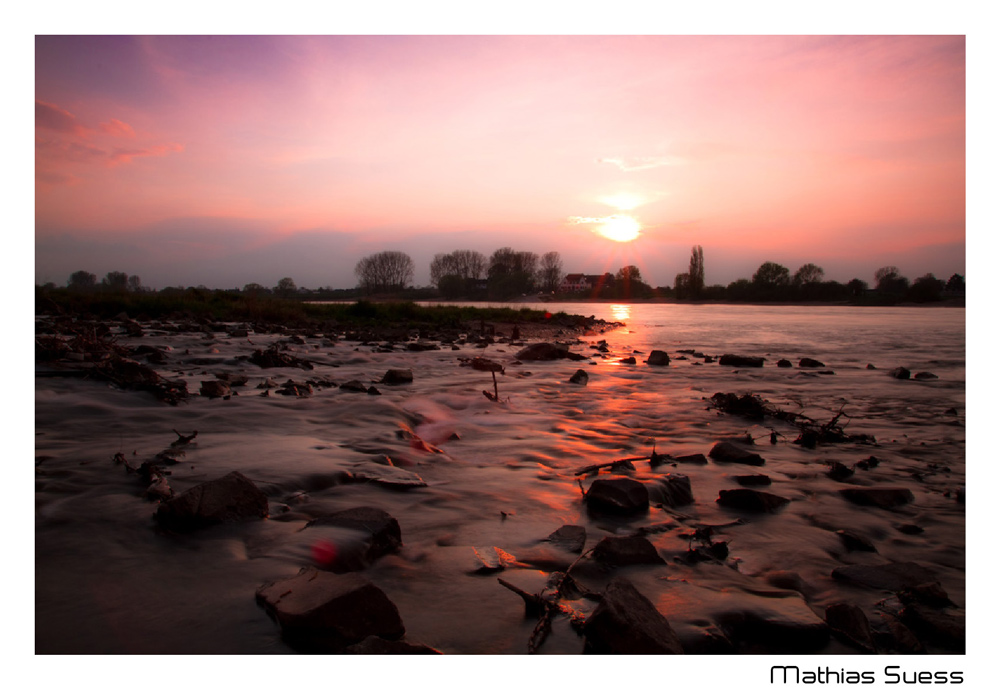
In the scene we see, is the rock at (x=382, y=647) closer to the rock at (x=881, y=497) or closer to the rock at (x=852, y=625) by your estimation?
the rock at (x=852, y=625)

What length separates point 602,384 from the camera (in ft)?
23.9

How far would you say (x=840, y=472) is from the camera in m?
3.32

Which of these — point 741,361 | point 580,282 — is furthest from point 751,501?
point 580,282

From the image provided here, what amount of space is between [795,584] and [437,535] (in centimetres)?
149

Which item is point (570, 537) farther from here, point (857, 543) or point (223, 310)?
point (223, 310)

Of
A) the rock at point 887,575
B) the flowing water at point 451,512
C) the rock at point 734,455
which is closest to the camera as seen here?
the flowing water at point 451,512

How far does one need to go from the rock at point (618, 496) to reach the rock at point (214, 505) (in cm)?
163

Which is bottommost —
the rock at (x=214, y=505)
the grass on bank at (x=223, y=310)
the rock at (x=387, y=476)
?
the rock at (x=387, y=476)

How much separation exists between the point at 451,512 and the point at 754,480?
1.92 meters

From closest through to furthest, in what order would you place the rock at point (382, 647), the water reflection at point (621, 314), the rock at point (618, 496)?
the rock at point (382, 647), the rock at point (618, 496), the water reflection at point (621, 314)

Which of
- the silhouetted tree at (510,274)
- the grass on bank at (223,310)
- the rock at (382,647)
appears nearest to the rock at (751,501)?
the rock at (382,647)

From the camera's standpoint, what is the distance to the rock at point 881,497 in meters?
2.83
